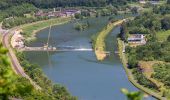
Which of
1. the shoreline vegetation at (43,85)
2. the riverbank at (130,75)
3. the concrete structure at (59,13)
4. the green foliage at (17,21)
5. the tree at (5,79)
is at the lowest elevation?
the concrete structure at (59,13)

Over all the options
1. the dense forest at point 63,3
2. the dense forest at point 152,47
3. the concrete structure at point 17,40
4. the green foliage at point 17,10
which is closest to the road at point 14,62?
the concrete structure at point 17,40

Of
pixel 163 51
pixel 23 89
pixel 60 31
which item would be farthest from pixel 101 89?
pixel 23 89

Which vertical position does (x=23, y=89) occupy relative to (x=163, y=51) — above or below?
above

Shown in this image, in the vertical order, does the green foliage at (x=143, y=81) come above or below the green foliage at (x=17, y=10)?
above

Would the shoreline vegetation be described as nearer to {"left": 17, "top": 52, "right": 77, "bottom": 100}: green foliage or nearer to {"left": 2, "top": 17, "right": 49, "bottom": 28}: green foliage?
{"left": 17, "top": 52, "right": 77, "bottom": 100}: green foliage

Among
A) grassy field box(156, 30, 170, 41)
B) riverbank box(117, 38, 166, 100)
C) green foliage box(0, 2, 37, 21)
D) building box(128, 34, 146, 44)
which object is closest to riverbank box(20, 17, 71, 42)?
green foliage box(0, 2, 37, 21)

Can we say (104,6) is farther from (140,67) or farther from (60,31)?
(140,67)

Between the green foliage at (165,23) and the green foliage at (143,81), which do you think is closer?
the green foliage at (143,81)

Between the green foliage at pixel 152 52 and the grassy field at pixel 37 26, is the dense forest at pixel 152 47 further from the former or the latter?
the grassy field at pixel 37 26

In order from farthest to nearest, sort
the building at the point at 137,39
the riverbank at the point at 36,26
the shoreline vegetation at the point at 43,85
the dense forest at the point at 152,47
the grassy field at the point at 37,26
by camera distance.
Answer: the grassy field at the point at 37,26 → the riverbank at the point at 36,26 → the building at the point at 137,39 → the dense forest at the point at 152,47 → the shoreline vegetation at the point at 43,85
